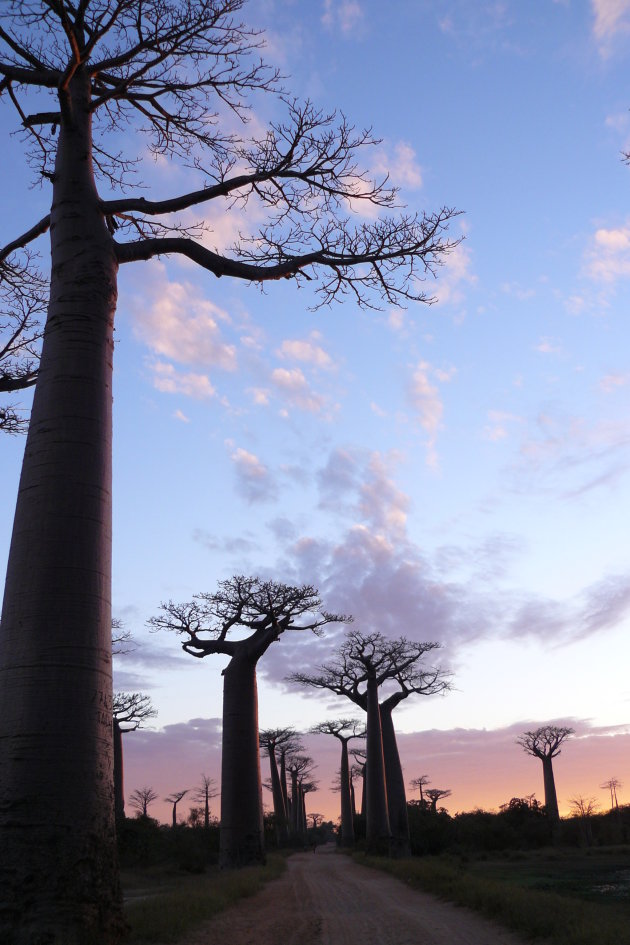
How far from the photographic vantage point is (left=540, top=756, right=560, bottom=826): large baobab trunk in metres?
32.9

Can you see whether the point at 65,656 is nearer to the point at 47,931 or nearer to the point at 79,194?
the point at 47,931

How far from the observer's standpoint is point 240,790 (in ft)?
40.1

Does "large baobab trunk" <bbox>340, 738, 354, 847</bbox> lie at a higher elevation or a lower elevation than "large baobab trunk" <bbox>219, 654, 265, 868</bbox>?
lower

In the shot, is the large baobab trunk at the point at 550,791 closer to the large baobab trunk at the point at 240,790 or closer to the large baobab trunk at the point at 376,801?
the large baobab trunk at the point at 376,801

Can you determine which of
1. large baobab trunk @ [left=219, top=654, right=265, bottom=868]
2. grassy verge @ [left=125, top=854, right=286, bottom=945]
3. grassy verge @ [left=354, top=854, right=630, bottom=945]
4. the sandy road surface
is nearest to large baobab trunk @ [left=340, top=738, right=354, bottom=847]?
large baobab trunk @ [left=219, top=654, right=265, bottom=868]

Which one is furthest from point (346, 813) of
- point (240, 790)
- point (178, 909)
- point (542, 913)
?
point (178, 909)

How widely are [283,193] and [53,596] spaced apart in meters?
3.98

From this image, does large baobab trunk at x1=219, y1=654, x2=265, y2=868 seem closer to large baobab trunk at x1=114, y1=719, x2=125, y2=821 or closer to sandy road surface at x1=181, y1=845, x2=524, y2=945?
sandy road surface at x1=181, y1=845, x2=524, y2=945

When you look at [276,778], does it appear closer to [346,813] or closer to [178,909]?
[346,813]

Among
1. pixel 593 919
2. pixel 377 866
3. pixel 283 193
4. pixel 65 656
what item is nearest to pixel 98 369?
pixel 65 656

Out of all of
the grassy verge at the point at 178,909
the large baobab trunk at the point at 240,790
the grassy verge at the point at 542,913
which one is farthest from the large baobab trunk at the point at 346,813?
the grassy verge at the point at 178,909

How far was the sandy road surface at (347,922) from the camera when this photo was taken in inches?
197

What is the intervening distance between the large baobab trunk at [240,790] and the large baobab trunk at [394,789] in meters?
8.52

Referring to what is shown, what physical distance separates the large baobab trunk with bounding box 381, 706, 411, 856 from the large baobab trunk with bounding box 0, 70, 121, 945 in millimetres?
17916
